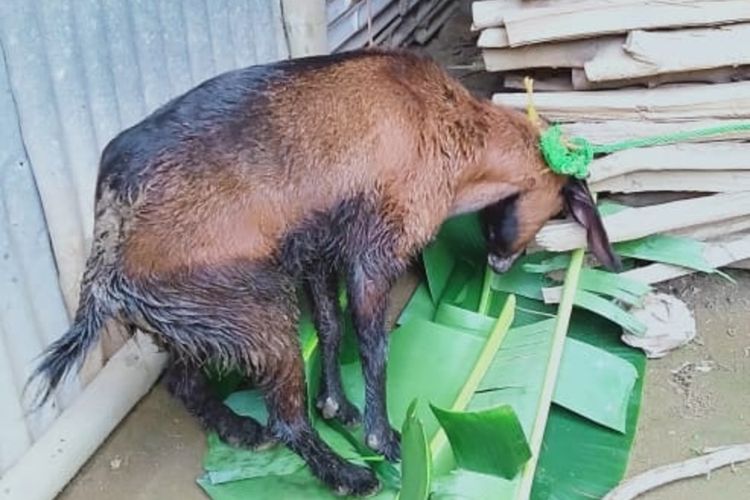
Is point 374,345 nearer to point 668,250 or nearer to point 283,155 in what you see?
point 283,155

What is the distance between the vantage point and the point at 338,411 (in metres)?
3.38

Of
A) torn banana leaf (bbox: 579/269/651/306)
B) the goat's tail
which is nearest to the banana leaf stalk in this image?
torn banana leaf (bbox: 579/269/651/306)

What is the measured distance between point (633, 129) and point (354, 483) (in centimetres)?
155

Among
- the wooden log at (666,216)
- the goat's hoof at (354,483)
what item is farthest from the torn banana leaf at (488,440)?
the wooden log at (666,216)

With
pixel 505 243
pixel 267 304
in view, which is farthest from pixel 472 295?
pixel 267 304

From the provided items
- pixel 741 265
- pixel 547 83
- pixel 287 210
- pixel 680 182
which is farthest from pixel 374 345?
pixel 741 265

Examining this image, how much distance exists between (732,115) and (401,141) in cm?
128

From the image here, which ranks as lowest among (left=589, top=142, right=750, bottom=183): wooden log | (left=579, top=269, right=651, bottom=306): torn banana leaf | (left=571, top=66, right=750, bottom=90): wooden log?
(left=579, top=269, right=651, bottom=306): torn banana leaf

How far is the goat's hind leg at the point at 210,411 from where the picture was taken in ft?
10.9

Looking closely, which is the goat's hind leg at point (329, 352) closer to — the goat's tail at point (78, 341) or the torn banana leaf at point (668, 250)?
the goat's tail at point (78, 341)

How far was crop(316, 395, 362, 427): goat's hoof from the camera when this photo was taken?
3373 millimetres

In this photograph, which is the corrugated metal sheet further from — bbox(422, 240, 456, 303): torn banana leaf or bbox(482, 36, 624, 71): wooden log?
bbox(482, 36, 624, 71): wooden log

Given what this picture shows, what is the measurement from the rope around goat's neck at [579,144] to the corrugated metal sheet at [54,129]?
46.0 inches

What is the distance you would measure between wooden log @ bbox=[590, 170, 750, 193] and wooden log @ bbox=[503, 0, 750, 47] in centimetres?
48
